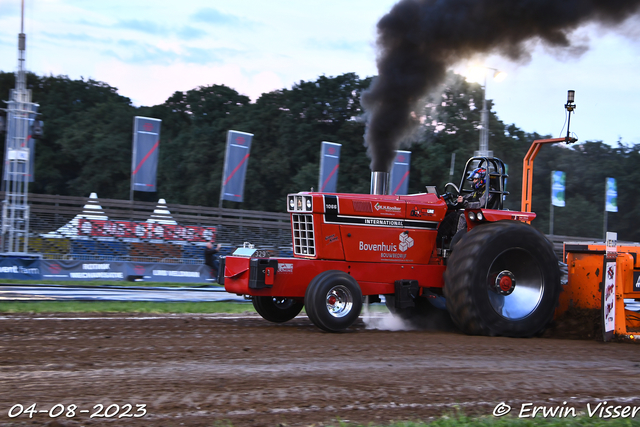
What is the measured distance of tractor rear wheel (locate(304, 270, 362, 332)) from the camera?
7551 mm

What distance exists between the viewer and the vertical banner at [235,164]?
26938mm

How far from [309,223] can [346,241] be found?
55 cm

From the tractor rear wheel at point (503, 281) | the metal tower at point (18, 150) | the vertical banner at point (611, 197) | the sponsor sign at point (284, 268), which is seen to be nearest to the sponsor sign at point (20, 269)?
the metal tower at point (18, 150)

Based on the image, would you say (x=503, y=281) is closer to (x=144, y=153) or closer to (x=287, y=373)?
(x=287, y=373)

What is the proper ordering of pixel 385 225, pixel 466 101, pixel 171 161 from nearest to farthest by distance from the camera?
pixel 385 225 < pixel 466 101 < pixel 171 161

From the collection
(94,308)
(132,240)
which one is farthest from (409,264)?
(132,240)

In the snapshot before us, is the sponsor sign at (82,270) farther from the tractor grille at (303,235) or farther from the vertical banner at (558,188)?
the vertical banner at (558,188)

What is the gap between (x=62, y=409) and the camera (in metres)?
4.05

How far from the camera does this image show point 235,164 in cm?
2717

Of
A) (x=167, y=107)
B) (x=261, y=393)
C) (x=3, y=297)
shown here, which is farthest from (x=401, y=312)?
(x=167, y=107)

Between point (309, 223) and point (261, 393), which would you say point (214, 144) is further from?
point (261, 393)

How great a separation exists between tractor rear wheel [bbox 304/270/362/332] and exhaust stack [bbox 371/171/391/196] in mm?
1798

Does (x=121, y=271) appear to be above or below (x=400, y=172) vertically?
below

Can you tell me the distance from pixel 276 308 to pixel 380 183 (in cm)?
244
